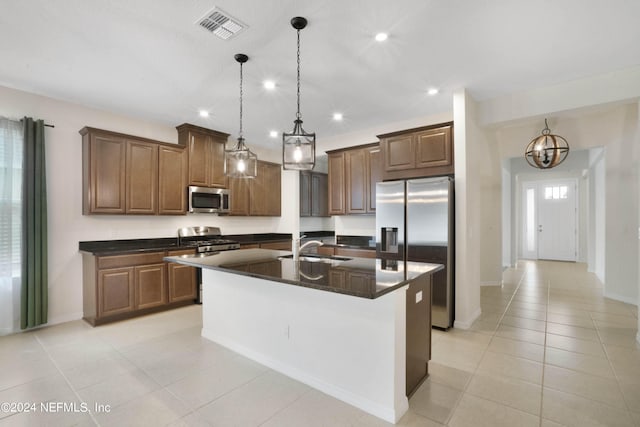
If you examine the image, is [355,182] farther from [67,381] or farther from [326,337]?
[67,381]

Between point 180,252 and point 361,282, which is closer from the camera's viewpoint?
point 361,282

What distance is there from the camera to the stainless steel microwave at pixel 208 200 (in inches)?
185

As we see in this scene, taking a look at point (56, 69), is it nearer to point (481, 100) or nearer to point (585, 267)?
point (481, 100)

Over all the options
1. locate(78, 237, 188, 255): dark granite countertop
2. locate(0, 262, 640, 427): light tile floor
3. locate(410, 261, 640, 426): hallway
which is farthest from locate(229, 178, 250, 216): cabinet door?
locate(410, 261, 640, 426): hallway

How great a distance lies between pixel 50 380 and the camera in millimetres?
2395

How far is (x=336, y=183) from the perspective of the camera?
16.8 ft

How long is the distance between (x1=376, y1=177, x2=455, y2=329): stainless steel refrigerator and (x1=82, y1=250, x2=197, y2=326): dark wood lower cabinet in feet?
9.72

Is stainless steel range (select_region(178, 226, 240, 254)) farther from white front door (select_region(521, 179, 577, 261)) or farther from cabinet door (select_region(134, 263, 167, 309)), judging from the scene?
white front door (select_region(521, 179, 577, 261))

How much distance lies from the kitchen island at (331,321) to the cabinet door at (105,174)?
6.68 ft

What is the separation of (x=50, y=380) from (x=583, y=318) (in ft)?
18.2

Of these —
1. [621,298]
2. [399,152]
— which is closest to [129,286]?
[399,152]

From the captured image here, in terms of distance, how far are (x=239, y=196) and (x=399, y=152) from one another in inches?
115

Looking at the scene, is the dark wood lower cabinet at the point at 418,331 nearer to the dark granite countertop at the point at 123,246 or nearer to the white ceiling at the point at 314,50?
the white ceiling at the point at 314,50

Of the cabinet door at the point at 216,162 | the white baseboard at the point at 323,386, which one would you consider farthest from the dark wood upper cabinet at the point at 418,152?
the white baseboard at the point at 323,386
